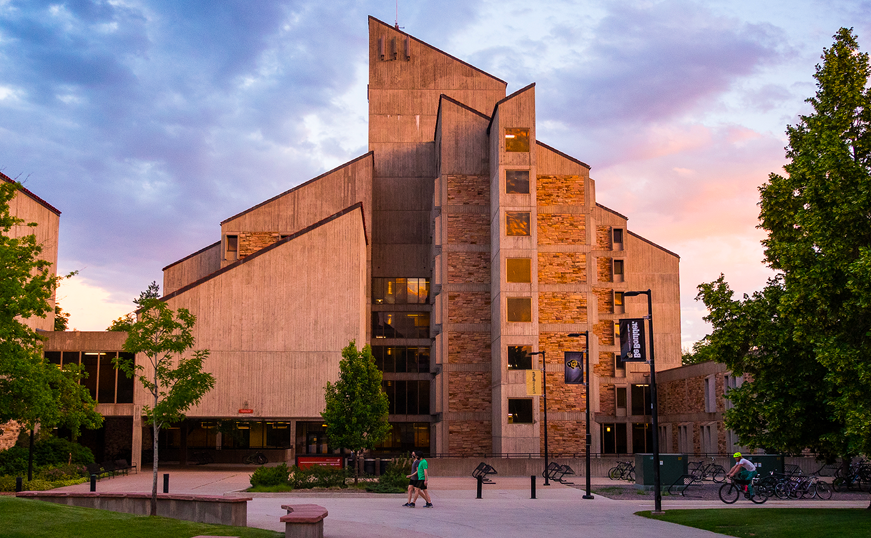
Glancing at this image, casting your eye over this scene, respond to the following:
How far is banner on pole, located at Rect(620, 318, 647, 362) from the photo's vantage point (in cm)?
2452

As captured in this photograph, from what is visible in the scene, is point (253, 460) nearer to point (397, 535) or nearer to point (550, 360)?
point (550, 360)

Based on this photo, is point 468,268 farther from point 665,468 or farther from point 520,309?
point 665,468

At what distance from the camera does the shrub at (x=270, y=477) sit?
3306cm

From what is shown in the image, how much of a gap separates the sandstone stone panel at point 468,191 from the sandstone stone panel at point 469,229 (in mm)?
969

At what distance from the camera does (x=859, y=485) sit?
3238 cm

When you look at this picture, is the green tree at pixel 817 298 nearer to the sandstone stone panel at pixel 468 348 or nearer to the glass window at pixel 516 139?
the glass window at pixel 516 139

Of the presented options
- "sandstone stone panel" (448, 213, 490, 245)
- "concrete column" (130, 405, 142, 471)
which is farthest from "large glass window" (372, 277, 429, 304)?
"concrete column" (130, 405, 142, 471)

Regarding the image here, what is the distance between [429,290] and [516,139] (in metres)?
16.0

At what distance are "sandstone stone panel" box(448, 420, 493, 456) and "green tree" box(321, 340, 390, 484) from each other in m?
17.7

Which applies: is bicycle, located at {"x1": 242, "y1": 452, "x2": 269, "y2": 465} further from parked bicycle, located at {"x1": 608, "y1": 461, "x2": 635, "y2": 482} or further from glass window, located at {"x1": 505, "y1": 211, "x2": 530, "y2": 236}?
parked bicycle, located at {"x1": 608, "y1": 461, "x2": 635, "y2": 482}

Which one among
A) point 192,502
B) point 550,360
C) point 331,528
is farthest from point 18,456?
point 550,360

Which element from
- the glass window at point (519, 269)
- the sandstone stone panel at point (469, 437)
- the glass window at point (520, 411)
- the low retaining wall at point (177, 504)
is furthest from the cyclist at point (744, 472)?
the sandstone stone panel at point (469, 437)

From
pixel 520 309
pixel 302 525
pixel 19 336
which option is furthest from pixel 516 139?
pixel 302 525

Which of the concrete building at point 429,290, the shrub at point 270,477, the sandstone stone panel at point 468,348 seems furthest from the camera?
the sandstone stone panel at point 468,348
